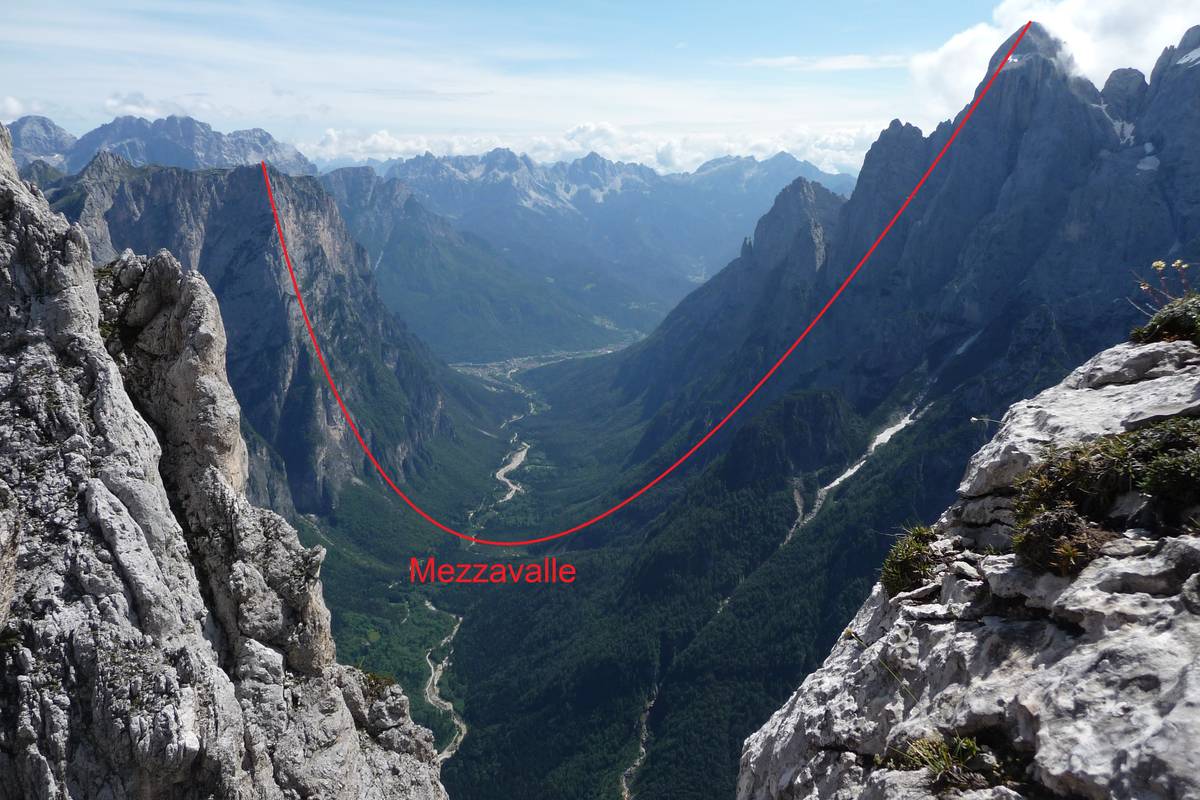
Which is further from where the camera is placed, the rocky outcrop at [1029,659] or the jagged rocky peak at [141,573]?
the jagged rocky peak at [141,573]

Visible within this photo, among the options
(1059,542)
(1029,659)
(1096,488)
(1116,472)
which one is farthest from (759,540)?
(1029,659)

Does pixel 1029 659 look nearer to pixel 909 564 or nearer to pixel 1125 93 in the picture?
pixel 909 564

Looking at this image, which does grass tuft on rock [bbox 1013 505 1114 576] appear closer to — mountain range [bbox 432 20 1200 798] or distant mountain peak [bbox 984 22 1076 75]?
mountain range [bbox 432 20 1200 798]

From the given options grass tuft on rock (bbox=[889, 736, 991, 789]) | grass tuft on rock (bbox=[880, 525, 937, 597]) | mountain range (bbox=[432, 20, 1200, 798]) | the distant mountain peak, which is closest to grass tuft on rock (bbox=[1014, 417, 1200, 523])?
grass tuft on rock (bbox=[880, 525, 937, 597])

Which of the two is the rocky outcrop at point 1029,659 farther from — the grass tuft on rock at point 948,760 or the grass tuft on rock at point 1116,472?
the grass tuft on rock at point 1116,472

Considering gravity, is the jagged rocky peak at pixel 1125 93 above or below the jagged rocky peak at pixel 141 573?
above

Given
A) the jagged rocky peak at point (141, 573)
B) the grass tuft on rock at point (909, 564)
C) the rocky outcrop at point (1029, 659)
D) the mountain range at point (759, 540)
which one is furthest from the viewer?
the jagged rocky peak at point (141, 573)

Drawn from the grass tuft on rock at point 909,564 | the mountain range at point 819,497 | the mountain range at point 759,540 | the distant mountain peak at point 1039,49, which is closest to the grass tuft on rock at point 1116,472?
the mountain range at point 759,540
